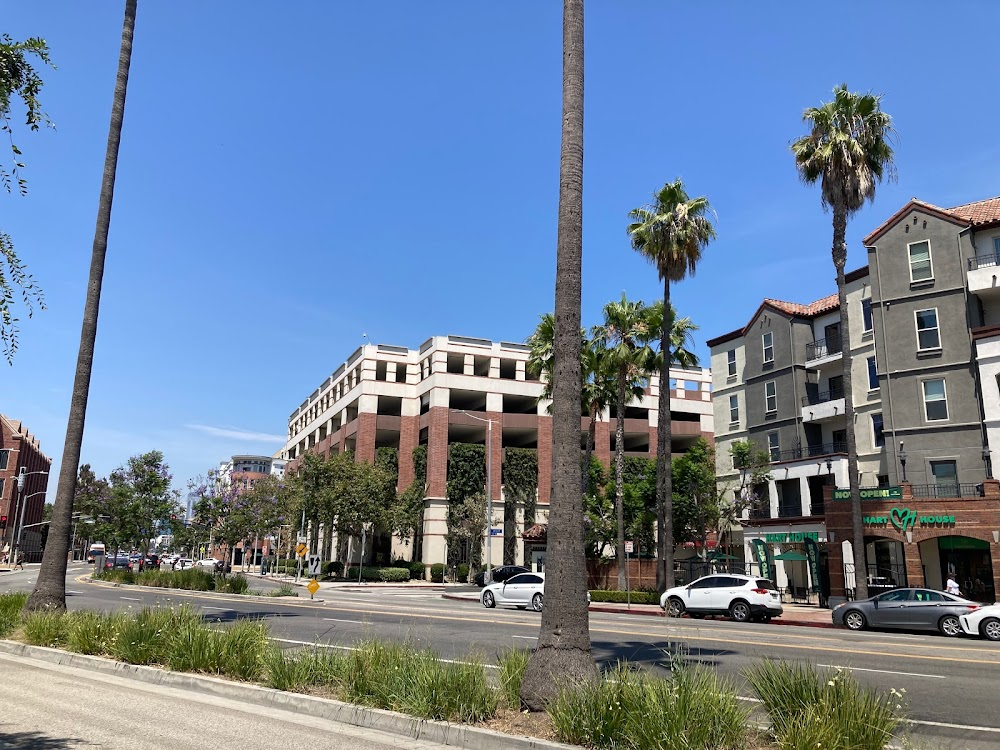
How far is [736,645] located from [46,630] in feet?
45.0

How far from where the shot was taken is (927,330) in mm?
35438

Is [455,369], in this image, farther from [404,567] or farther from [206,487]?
[206,487]

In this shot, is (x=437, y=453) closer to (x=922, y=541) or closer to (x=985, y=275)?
(x=922, y=541)

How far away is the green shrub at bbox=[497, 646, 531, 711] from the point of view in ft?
27.7

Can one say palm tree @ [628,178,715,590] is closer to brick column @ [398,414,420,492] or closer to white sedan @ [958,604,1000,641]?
white sedan @ [958,604,1000,641]

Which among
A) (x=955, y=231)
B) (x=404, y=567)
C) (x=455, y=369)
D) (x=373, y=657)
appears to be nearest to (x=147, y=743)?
(x=373, y=657)

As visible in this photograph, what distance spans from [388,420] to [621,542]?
3134 cm

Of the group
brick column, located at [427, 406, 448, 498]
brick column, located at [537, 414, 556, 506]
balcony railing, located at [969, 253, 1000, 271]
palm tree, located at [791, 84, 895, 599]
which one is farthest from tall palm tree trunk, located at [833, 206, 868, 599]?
brick column, located at [427, 406, 448, 498]

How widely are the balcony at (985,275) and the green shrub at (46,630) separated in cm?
3571

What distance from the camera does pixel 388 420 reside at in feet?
210

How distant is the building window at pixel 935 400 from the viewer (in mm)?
34656

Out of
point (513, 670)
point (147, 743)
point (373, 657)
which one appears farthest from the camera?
point (373, 657)

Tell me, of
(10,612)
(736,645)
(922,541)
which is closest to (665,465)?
(922,541)

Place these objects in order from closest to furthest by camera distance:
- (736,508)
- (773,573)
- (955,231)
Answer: (955,231)
(773,573)
(736,508)
